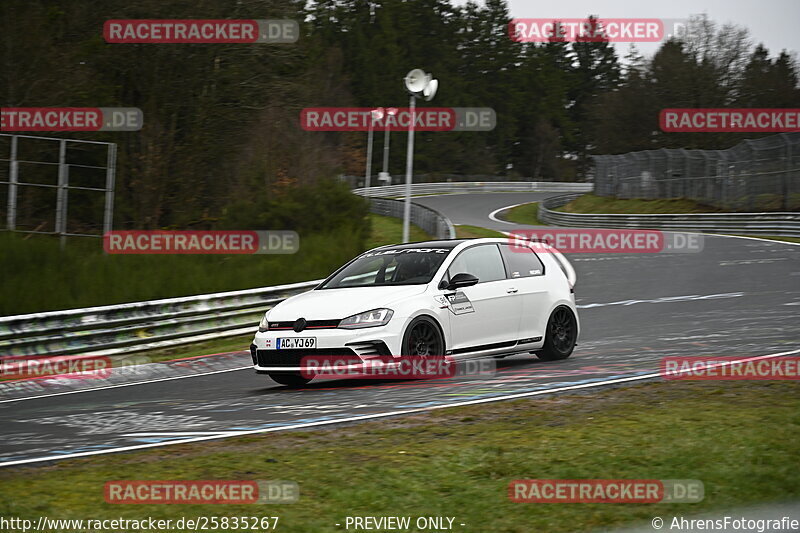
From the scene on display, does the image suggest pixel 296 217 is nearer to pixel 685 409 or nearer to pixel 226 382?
pixel 226 382

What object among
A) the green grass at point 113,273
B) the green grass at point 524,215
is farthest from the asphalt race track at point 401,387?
the green grass at point 524,215

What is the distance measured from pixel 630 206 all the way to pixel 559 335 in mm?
Answer: 47380

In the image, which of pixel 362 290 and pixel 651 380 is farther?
pixel 362 290

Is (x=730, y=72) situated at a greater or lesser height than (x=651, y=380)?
greater

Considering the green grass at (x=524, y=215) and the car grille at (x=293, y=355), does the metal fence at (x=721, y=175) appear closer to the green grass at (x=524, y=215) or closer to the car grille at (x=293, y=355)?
the green grass at (x=524, y=215)

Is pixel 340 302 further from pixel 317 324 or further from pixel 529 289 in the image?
pixel 529 289

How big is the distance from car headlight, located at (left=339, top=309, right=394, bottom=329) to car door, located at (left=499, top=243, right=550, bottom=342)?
2.13 metres

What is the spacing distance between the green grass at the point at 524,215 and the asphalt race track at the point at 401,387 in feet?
130

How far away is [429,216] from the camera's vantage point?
40.1 m

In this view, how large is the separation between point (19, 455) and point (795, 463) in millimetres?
5271

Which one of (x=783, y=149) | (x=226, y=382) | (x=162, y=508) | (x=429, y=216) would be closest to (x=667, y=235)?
(x=783, y=149)

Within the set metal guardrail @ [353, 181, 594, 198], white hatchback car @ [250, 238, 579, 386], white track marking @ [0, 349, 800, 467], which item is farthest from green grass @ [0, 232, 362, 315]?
metal guardrail @ [353, 181, 594, 198]

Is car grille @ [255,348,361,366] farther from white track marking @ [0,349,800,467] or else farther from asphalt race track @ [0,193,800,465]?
white track marking @ [0,349,800,467]

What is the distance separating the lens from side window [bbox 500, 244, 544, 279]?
1209cm
